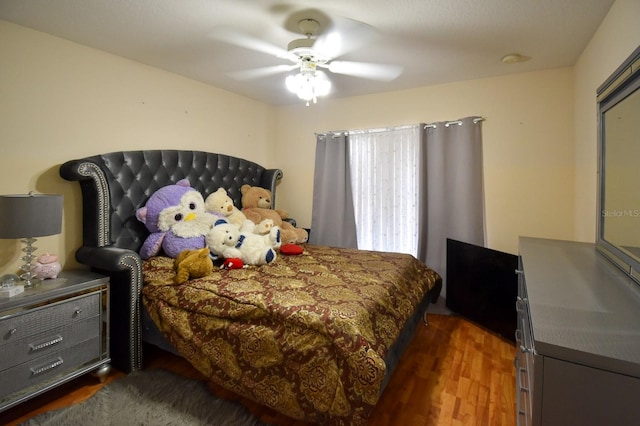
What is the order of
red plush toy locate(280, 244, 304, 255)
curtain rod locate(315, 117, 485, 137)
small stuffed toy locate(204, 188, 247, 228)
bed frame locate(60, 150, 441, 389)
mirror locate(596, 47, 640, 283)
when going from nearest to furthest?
mirror locate(596, 47, 640, 283), bed frame locate(60, 150, 441, 389), red plush toy locate(280, 244, 304, 255), small stuffed toy locate(204, 188, 247, 228), curtain rod locate(315, 117, 485, 137)

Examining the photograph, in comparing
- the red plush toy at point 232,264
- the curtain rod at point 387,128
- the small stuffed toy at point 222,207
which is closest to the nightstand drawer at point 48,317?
the red plush toy at point 232,264

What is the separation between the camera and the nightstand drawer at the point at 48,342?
1.62m

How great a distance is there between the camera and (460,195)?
3.03 m

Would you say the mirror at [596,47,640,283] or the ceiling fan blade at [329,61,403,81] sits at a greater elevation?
the ceiling fan blade at [329,61,403,81]

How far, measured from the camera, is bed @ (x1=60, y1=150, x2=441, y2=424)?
1426mm

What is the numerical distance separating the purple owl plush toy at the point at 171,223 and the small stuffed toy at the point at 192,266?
11.3 inches

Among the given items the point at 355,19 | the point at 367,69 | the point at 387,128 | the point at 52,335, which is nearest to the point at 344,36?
the point at 355,19

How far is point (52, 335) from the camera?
1779 mm

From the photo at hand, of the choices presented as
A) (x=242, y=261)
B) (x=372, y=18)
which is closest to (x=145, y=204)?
(x=242, y=261)

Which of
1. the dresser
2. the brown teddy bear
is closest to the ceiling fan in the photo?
the brown teddy bear

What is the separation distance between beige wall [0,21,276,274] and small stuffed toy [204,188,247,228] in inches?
24.7

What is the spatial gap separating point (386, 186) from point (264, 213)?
1412mm

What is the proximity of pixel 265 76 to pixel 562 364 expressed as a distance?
9.76 feet

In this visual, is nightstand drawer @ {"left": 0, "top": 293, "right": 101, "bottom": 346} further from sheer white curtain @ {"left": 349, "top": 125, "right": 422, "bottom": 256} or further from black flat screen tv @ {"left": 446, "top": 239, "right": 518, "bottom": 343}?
black flat screen tv @ {"left": 446, "top": 239, "right": 518, "bottom": 343}
